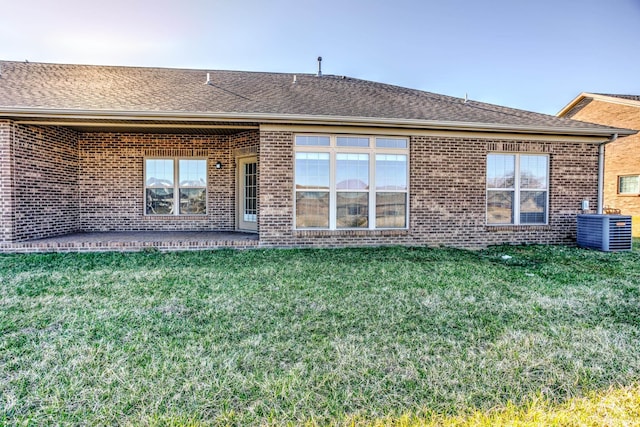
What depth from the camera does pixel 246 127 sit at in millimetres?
8016

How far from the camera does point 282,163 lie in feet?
25.1

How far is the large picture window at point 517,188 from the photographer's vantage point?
8.54 metres

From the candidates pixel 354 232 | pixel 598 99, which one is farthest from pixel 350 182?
pixel 598 99

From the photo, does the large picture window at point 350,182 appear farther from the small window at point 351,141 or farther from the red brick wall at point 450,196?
the red brick wall at point 450,196

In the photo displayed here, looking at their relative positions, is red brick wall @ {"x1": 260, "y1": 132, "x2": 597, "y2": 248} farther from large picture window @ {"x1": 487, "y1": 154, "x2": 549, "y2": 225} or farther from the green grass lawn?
the green grass lawn

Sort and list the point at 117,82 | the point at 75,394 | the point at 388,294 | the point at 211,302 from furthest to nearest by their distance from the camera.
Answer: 1. the point at 117,82
2. the point at 388,294
3. the point at 211,302
4. the point at 75,394

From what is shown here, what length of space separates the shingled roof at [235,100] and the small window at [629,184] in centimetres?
1016

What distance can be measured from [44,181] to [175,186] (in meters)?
2.95

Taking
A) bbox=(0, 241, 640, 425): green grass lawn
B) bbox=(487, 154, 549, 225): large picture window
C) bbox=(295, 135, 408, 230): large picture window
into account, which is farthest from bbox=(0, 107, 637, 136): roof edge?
bbox=(0, 241, 640, 425): green grass lawn

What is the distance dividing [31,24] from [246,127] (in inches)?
370

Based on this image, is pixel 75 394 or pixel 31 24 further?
pixel 31 24

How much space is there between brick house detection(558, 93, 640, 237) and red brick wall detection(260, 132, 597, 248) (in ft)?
29.7

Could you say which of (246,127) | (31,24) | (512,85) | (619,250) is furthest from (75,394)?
(512,85)

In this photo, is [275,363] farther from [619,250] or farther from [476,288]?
[619,250]
